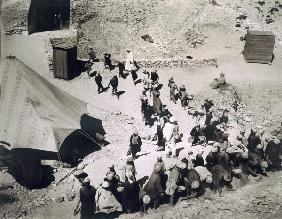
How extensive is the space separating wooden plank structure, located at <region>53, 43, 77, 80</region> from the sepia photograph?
0.06 metres

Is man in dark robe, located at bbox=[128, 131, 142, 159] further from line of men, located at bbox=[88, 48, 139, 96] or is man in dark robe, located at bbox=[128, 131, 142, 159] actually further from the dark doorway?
the dark doorway

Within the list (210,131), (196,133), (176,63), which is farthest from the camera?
(176,63)

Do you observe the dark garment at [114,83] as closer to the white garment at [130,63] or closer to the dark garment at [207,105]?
the white garment at [130,63]

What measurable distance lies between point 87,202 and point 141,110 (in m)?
6.51

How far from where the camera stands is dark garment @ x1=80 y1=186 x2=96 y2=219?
12445 millimetres

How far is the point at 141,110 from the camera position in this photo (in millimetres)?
18266

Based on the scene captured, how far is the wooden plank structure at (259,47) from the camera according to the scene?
22.0 m

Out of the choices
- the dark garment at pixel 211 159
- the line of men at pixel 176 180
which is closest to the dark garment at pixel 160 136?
the line of men at pixel 176 180

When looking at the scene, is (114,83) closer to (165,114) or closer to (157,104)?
(157,104)

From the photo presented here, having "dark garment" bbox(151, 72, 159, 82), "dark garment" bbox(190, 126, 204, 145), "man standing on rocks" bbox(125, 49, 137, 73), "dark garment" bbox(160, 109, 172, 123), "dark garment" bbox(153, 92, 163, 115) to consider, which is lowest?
"dark garment" bbox(190, 126, 204, 145)

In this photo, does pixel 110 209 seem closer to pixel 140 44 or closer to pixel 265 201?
pixel 265 201

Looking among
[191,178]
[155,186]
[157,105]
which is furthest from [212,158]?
[157,105]

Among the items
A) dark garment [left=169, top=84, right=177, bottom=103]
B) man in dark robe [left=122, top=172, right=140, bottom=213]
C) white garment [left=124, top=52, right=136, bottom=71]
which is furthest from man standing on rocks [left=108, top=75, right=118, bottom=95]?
man in dark robe [left=122, top=172, right=140, bottom=213]

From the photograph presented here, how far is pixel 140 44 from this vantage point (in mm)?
23453
